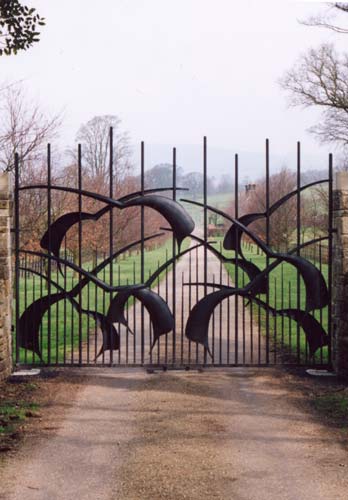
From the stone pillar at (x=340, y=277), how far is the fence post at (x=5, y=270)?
4.40 metres

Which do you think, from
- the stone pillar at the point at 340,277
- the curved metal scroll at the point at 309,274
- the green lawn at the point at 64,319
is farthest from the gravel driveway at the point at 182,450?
the curved metal scroll at the point at 309,274

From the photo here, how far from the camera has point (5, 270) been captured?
9.61 metres

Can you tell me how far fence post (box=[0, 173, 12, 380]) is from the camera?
9.49 m

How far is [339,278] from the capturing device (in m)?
9.65

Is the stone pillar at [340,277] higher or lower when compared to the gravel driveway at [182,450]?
higher

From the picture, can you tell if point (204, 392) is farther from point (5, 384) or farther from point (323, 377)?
point (5, 384)

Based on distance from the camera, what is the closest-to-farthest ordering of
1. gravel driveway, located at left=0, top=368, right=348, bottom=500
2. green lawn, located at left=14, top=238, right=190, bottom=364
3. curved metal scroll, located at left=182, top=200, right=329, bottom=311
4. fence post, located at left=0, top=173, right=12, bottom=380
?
gravel driveway, located at left=0, top=368, right=348, bottom=500 → fence post, located at left=0, top=173, right=12, bottom=380 → curved metal scroll, located at left=182, top=200, right=329, bottom=311 → green lawn, located at left=14, top=238, right=190, bottom=364

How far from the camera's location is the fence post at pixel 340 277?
956 cm

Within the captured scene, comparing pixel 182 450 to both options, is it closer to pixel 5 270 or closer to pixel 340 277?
pixel 340 277

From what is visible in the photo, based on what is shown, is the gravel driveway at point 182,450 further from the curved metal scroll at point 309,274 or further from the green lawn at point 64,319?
the curved metal scroll at point 309,274

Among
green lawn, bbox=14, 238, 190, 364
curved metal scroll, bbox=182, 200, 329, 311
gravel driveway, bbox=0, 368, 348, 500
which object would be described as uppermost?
curved metal scroll, bbox=182, 200, 329, 311

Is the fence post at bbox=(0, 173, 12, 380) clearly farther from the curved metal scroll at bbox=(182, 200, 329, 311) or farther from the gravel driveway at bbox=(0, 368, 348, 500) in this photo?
the curved metal scroll at bbox=(182, 200, 329, 311)

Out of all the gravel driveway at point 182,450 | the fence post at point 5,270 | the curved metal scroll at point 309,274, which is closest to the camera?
the gravel driveway at point 182,450

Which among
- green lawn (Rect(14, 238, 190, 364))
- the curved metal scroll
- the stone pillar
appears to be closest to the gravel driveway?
the stone pillar
